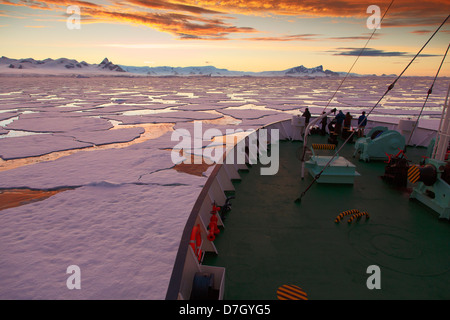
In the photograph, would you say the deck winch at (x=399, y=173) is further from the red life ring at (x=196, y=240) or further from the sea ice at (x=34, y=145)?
the sea ice at (x=34, y=145)

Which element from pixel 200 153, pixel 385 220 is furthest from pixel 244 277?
pixel 200 153

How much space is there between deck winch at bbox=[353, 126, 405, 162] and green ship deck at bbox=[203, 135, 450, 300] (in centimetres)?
237

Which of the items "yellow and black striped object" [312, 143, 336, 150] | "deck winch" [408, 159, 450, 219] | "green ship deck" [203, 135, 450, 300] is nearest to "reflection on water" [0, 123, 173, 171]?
"green ship deck" [203, 135, 450, 300]

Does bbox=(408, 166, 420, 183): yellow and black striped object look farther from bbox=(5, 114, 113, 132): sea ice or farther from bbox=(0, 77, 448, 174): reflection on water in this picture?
bbox=(5, 114, 113, 132): sea ice

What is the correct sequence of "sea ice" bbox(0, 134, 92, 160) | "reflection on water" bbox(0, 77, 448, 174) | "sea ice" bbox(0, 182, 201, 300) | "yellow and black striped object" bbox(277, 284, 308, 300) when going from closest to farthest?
"yellow and black striped object" bbox(277, 284, 308, 300), "sea ice" bbox(0, 182, 201, 300), "sea ice" bbox(0, 134, 92, 160), "reflection on water" bbox(0, 77, 448, 174)

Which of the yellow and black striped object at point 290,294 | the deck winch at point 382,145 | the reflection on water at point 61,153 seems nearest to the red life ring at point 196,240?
the yellow and black striped object at point 290,294

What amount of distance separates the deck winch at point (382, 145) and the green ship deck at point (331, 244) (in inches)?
93.4

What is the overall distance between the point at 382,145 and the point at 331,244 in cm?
611

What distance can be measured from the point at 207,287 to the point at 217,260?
112 cm

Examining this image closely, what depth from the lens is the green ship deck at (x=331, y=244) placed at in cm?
392

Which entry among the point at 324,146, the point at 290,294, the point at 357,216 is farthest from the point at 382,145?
the point at 290,294

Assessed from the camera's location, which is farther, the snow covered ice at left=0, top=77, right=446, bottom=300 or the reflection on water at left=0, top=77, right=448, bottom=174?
the reflection on water at left=0, top=77, right=448, bottom=174

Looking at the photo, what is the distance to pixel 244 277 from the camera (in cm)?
411

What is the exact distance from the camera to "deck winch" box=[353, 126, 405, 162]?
30.3 ft
